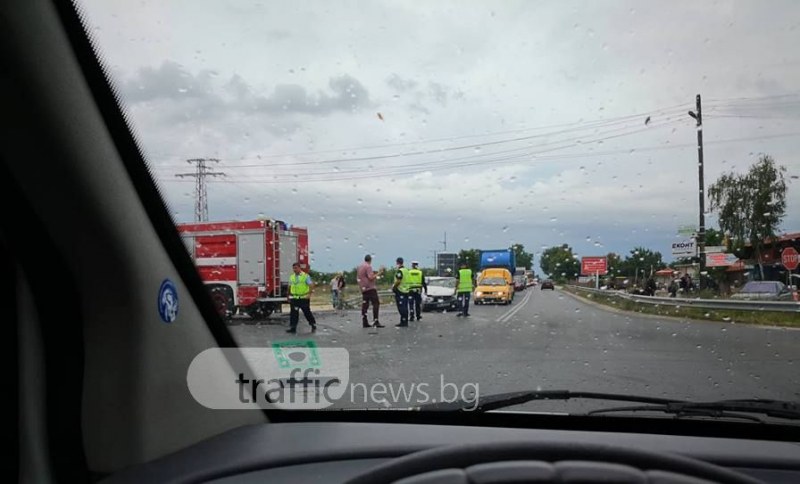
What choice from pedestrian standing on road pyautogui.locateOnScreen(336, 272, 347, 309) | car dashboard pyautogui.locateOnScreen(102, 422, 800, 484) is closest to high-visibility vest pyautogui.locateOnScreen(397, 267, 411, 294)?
pedestrian standing on road pyautogui.locateOnScreen(336, 272, 347, 309)

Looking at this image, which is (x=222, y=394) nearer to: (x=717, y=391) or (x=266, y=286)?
(x=266, y=286)

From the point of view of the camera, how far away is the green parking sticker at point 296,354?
13.8 ft

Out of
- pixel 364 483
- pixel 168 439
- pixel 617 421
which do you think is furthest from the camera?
pixel 617 421

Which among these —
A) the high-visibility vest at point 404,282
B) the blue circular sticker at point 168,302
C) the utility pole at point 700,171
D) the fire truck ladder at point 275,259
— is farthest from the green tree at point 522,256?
the blue circular sticker at point 168,302

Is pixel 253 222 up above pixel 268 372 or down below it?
above

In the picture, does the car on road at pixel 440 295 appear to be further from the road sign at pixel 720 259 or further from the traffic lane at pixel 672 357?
the road sign at pixel 720 259

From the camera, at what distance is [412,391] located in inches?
169

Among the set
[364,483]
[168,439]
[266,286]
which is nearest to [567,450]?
[364,483]

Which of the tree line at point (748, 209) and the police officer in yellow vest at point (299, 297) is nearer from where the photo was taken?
the tree line at point (748, 209)

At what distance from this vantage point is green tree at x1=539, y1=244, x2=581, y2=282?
15.6 ft

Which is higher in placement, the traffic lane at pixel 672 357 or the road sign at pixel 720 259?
the road sign at pixel 720 259

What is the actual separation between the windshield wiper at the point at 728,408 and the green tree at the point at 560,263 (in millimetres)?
1397

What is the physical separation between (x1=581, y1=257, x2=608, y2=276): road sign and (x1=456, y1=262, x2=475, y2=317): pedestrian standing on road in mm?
1006

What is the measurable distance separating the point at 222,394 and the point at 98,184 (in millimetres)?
1365
